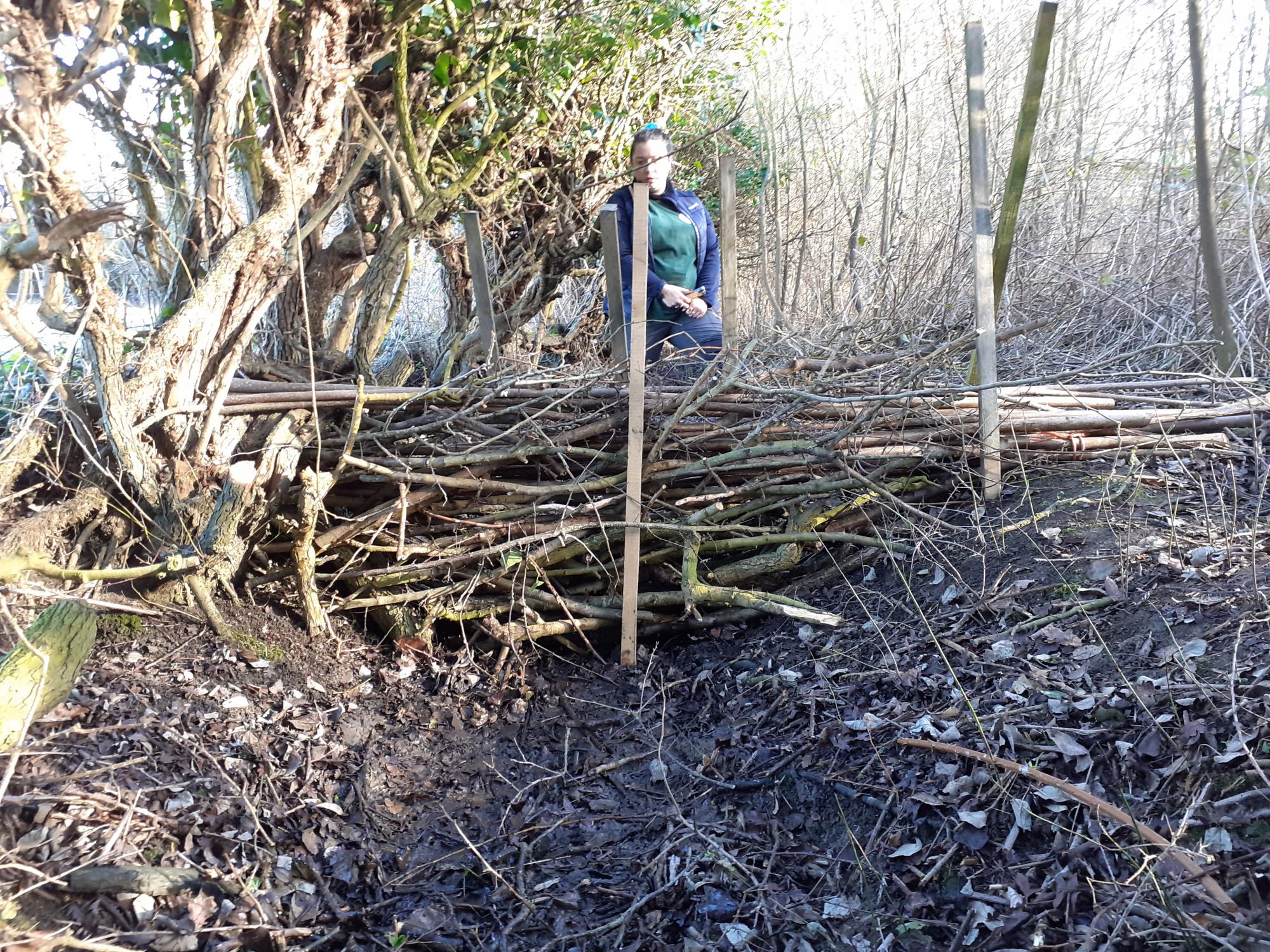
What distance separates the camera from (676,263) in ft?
15.3

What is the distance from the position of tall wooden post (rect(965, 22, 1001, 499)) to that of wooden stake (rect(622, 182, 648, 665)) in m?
1.50

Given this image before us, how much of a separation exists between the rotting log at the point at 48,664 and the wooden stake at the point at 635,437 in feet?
6.63

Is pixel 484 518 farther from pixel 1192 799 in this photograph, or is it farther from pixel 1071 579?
pixel 1192 799

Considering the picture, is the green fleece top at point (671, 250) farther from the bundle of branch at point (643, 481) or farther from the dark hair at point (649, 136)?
the bundle of branch at point (643, 481)

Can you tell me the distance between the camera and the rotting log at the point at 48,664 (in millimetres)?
2344

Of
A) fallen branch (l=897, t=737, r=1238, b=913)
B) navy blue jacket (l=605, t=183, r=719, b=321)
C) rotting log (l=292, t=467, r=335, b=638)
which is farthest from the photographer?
navy blue jacket (l=605, t=183, r=719, b=321)

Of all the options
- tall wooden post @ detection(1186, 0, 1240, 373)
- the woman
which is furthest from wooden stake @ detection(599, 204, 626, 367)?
tall wooden post @ detection(1186, 0, 1240, 373)

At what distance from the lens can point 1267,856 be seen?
183cm

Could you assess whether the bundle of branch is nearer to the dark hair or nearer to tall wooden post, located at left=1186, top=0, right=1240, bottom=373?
tall wooden post, located at left=1186, top=0, right=1240, bottom=373

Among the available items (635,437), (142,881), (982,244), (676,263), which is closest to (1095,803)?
(635,437)

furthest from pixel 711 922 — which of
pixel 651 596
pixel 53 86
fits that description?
pixel 53 86

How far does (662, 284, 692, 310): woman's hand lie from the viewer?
4.52 metres

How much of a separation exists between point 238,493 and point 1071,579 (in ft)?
10.3

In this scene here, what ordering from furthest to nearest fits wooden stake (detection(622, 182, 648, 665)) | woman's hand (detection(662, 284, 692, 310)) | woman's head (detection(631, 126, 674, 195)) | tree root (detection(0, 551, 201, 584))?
1. woman's hand (detection(662, 284, 692, 310))
2. woman's head (detection(631, 126, 674, 195))
3. wooden stake (detection(622, 182, 648, 665))
4. tree root (detection(0, 551, 201, 584))
